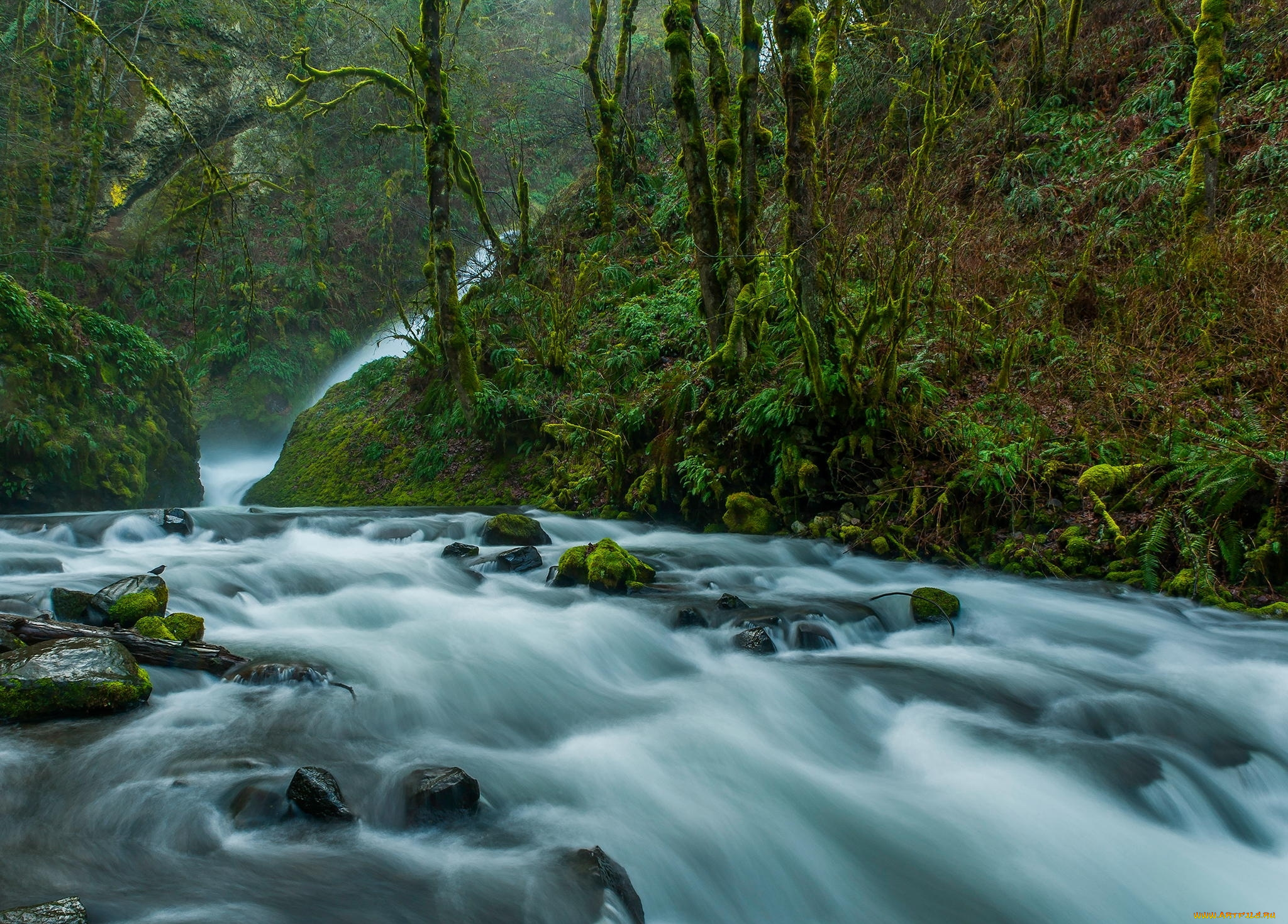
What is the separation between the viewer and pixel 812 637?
16.8 ft

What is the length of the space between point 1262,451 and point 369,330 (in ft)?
76.9

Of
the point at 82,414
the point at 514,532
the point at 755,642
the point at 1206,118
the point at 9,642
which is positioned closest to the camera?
the point at 9,642

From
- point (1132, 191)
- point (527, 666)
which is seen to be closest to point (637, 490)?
point (527, 666)

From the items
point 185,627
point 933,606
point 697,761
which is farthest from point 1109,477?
point 185,627

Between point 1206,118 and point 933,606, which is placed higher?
point 1206,118

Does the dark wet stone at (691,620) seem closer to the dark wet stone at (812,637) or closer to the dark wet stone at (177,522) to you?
the dark wet stone at (812,637)

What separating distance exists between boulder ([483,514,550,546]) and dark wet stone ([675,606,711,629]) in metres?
3.02

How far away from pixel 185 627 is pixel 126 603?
383 millimetres

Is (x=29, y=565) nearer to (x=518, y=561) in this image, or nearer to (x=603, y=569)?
(x=518, y=561)

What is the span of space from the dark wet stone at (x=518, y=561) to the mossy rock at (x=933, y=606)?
336 centimetres

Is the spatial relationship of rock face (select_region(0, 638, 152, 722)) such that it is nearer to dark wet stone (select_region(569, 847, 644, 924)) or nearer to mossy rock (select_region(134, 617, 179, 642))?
mossy rock (select_region(134, 617, 179, 642))

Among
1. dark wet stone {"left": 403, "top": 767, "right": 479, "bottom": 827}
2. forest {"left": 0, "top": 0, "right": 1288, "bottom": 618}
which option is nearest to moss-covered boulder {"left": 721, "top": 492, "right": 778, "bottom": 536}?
forest {"left": 0, "top": 0, "right": 1288, "bottom": 618}

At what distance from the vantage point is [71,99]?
20.3m

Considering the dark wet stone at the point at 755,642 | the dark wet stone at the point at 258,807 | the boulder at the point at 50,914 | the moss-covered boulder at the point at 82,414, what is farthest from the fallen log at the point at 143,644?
the moss-covered boulder at the point at 82,414
